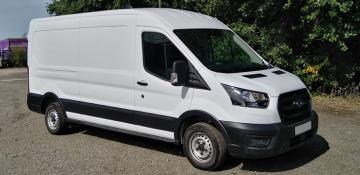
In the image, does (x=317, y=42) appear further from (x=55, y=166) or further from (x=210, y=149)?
(x=55, y=166)

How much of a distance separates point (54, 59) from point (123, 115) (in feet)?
7.49

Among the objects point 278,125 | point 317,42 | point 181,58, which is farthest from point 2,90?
point 278,125

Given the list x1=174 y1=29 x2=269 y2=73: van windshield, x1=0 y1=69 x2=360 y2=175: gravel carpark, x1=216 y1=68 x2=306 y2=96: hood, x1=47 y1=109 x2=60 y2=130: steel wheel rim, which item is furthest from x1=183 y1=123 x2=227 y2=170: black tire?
x1=47 y1=109 x2=60 y2=130: steel wheel rim

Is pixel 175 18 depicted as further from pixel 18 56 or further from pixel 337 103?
pixel 18 56

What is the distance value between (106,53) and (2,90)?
37.4 ft

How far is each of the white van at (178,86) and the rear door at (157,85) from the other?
0.01m

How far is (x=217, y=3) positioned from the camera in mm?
14070

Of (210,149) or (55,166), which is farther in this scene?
(55,166)

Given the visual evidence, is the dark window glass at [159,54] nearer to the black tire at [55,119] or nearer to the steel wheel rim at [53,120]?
the black tire at [55,119]

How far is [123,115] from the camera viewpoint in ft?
25.7

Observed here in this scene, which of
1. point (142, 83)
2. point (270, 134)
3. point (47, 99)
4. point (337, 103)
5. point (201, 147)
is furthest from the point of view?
point (337, 103)

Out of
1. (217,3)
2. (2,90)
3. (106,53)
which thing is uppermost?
(217,3)

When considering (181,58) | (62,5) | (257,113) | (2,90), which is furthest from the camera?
(62,5)

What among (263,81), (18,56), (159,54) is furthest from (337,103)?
(18,56)
